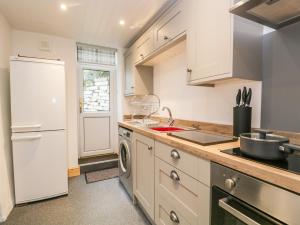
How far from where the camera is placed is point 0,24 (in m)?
1.94

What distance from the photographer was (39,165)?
2.06 meters

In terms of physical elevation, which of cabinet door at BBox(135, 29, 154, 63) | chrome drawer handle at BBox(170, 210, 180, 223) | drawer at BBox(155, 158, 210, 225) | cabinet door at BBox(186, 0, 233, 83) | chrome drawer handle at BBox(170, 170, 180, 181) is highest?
cabinet door at BBox(135, 29, 154, 63)

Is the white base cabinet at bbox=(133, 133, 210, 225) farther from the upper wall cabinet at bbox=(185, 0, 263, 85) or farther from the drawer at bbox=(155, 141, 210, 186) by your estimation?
the upper wall cabinet at bbox=(185, 0, 263, 85)

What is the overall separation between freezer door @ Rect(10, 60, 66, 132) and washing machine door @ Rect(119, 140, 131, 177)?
2.70ft

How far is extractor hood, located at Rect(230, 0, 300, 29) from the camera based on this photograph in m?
0.87

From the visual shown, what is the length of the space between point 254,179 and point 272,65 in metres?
0.88

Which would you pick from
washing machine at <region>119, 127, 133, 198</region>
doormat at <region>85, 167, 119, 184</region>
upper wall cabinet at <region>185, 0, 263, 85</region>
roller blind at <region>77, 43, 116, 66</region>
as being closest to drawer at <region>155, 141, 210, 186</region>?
upper wall cabinet at <region>185, 0, 263, 85</region>

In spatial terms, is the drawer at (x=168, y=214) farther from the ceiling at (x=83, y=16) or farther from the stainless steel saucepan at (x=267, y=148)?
the ceiling at (x=83, y=16)

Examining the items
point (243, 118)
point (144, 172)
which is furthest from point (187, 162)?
point (144, 172)

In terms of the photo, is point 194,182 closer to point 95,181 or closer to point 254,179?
point 254,179

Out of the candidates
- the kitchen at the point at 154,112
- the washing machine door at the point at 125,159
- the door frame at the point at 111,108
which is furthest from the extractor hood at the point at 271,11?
the door frame at the point at 111,108

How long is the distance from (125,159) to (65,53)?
1.96 meters

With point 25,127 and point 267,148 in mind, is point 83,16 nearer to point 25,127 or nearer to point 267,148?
point 25,127

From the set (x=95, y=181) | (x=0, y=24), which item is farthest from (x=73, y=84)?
(x=95, y=181)
